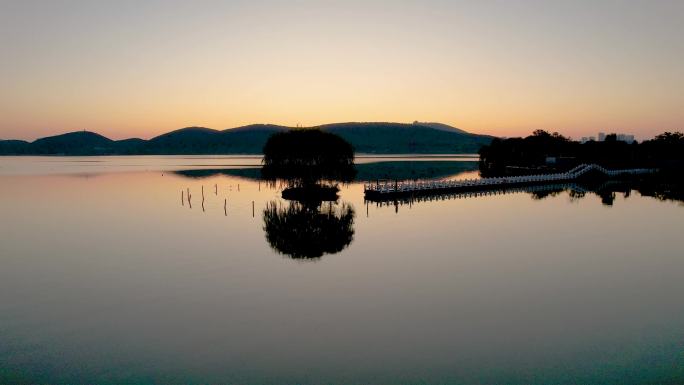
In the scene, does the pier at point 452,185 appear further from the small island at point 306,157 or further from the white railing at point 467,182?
the small island at point 306,157

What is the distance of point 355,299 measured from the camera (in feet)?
81.3

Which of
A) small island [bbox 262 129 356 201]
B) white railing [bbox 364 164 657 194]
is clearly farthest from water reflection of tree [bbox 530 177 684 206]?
small island [bbox 262 129 356 201]

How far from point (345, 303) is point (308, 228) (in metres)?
23.0

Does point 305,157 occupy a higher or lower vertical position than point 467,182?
higher

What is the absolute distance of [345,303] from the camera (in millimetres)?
24156

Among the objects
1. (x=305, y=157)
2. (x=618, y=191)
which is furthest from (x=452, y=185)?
(x=618, y=191)

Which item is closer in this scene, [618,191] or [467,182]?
[618,191]

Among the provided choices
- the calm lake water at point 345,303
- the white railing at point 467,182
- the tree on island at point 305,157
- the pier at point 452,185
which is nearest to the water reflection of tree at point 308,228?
the calm lake water at point 345,303

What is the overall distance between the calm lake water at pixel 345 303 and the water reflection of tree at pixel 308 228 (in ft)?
1.40

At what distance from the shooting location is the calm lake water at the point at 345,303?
1741 centimetres

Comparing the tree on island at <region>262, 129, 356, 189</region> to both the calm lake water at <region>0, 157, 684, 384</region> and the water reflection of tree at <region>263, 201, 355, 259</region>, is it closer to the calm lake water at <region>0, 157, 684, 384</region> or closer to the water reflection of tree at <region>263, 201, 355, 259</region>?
the water reflection of tree at <region>263, 201, 355, 259</region>

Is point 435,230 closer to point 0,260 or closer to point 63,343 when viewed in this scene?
point 63,343

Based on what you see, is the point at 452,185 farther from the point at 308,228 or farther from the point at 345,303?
the point at 345,303

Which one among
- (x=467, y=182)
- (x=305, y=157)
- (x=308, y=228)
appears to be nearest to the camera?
(x=308, y=228)
